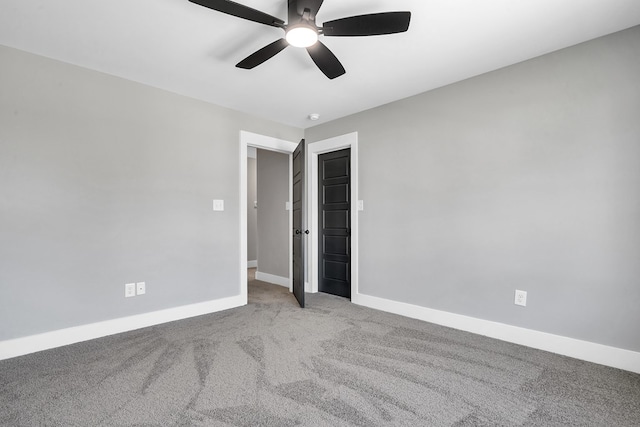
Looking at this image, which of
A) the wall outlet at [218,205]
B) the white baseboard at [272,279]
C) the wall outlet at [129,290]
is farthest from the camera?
the white baseboard at [272,279]

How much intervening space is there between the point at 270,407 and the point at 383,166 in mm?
2785

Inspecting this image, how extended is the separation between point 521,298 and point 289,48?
9.43 feet

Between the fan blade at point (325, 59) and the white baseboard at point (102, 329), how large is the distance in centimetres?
278

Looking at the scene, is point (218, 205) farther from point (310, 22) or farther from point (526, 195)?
point (526, 195)

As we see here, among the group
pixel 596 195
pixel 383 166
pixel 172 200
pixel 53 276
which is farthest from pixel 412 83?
pixel 53 276

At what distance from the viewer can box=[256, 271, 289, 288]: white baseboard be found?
16.3 ft

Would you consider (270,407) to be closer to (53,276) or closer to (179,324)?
(179,324)

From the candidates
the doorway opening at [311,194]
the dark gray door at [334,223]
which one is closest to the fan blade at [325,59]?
the doorway opening at [311,194]

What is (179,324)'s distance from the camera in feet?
10.4

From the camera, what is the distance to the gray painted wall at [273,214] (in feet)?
16.3

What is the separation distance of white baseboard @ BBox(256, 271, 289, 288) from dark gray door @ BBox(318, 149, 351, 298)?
65 centimetres

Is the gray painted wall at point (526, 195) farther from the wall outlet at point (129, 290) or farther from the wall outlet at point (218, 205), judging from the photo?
the wall outlet at point (129, 290)

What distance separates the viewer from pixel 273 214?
5.19 m

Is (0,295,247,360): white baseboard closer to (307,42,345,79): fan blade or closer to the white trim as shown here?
the white trim
